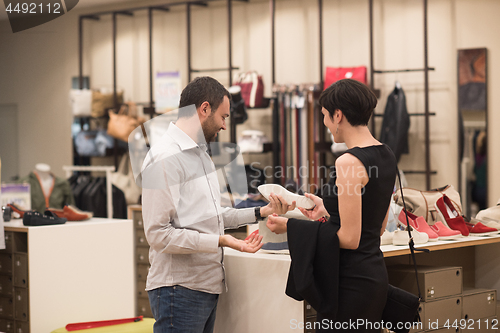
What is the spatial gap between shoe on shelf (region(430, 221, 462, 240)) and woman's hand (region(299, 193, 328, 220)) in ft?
3.28

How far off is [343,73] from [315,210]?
10.9 ft

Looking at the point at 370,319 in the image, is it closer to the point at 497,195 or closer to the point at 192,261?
the point at 192,261

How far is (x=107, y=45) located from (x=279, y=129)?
2.90 m

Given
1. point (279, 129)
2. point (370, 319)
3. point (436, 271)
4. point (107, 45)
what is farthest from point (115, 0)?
point (370, 319)

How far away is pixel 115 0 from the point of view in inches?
266

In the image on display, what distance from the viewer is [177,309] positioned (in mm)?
1796

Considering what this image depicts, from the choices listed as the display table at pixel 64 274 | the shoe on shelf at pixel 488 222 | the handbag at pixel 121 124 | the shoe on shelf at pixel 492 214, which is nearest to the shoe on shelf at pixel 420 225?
the shoe on shelf at pixel 488 222

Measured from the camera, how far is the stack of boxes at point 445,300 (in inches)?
106

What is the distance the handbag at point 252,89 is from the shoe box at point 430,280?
114 inches

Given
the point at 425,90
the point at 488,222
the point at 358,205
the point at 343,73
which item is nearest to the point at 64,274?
the point at 358,205

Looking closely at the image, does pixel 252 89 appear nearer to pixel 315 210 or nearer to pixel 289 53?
pixel 289 53

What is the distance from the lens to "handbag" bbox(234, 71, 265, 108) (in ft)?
17.9

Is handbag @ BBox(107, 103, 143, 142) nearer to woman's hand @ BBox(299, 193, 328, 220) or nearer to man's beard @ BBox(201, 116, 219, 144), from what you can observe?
woman's hand @ BBox(299, 193, 328, 220)

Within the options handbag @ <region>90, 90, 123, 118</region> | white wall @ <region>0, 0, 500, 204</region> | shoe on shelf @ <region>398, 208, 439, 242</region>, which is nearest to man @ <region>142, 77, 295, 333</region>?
shoe on shelf @ <region>398, 208, 439, 242</region>
